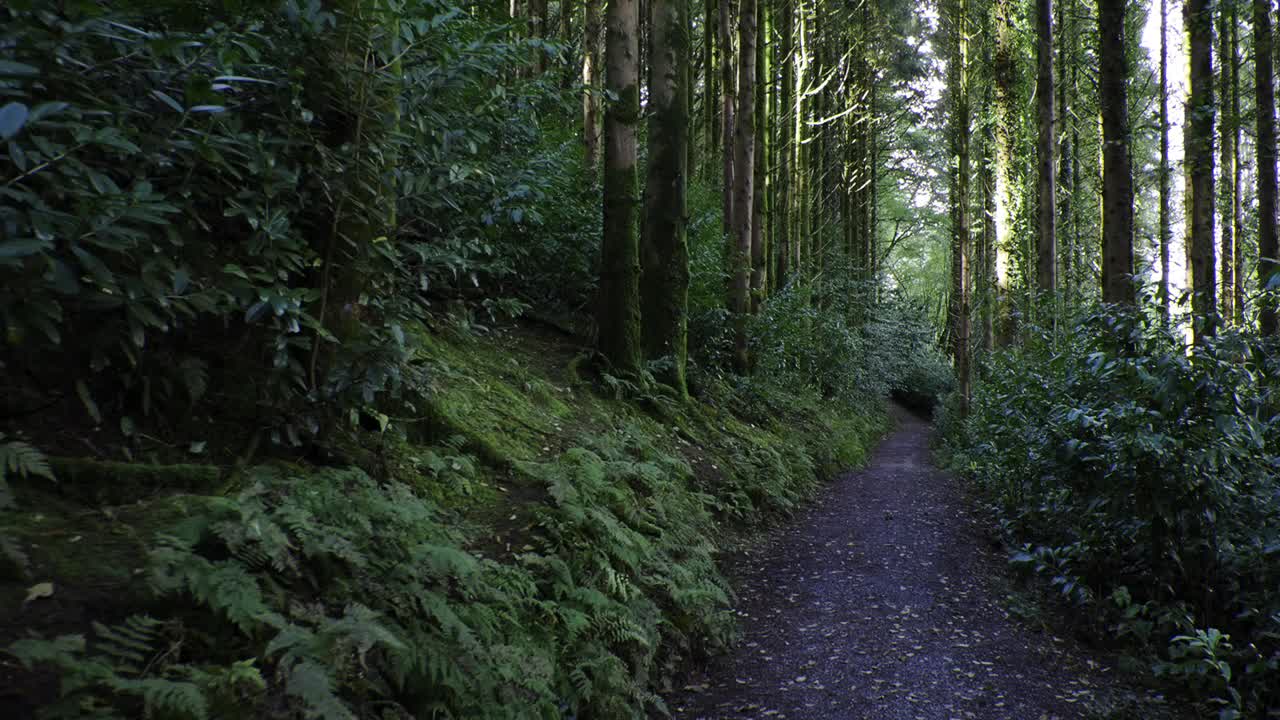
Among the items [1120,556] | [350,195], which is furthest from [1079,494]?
[350,195]

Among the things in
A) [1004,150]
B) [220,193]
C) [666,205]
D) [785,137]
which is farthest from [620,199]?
[785,137]

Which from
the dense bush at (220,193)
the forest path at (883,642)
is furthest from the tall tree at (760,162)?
the dense bush at (220,193)

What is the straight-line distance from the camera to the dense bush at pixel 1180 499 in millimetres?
4469

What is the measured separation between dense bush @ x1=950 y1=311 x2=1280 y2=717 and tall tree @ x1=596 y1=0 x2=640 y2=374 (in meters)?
4.57

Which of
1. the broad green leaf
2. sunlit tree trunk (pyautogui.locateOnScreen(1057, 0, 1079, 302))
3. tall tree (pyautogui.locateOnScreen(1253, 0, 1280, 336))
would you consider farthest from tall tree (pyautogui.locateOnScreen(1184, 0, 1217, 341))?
the broad green leaf

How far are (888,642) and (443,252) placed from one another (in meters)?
3.97

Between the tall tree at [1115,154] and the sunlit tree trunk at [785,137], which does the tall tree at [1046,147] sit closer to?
the tall tree at [1115,154]

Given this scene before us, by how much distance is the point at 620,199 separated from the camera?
27.2 feet

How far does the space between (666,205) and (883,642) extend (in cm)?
624

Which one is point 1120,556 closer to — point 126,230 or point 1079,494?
point 1079,494

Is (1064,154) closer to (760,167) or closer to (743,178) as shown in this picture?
(760,167)

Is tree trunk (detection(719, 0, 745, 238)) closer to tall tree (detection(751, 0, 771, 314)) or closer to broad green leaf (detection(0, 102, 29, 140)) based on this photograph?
tall tree (detection(751, 0, 771, 314))

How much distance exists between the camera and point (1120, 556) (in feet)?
17.5

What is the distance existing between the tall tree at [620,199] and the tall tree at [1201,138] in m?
6.64
